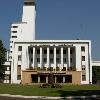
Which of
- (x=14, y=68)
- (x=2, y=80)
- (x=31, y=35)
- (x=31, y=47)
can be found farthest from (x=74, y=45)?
(x=31, y=35)

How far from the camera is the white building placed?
87.8 metres

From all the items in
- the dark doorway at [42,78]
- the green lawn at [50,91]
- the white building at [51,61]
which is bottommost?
the green lawn at [50,91]

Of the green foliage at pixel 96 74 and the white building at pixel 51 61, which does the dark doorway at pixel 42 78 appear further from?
the green foliage at pixel 96 74

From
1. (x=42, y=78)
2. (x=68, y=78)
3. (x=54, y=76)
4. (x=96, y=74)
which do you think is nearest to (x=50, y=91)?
(x=54, y=76)

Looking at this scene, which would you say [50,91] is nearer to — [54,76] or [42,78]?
[54,76]

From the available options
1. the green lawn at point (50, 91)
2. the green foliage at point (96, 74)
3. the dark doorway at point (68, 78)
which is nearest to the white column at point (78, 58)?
the dark doorway at point (68, 78)

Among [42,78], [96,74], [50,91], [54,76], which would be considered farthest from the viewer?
[96,74]

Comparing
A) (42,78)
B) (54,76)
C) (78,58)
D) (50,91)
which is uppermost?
(78,58)

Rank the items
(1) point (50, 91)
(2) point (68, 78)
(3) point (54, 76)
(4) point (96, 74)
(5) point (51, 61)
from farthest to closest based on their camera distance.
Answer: (4) point (96, 74) < (5) point (51, 61) < (2) point (68, 78) < (3) point (54, 76) < (1) point (50, 91)

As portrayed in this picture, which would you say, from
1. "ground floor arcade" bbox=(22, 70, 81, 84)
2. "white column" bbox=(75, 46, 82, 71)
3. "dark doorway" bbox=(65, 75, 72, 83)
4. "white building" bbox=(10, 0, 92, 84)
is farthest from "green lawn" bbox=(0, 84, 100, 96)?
"white column" bbox=(75, 46, 82, 71)

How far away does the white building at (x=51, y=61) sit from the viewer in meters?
87.8

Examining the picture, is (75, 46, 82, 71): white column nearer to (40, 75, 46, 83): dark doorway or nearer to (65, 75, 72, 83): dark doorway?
(65, 75, 72, 83): dark doorway

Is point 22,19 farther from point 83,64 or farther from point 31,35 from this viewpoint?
point 83,64

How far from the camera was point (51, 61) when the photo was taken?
9388 cm
